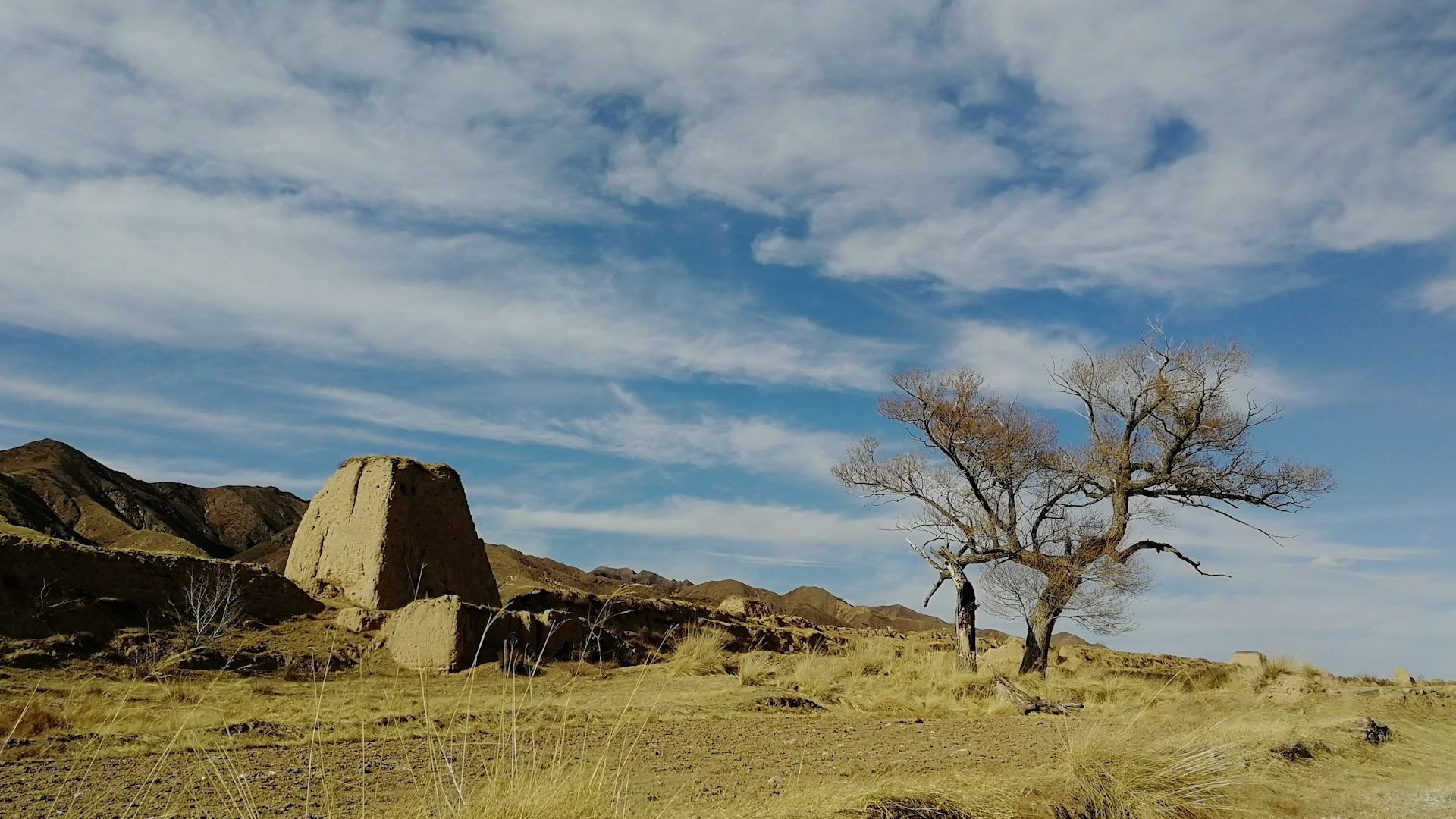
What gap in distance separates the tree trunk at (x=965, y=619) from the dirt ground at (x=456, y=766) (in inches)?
362

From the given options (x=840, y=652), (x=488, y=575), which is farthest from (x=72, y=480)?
(x=840, y=652)

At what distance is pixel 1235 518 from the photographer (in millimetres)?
18281

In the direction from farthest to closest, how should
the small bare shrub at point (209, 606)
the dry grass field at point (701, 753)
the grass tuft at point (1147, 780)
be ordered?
the small bare shrub at point (209, 606)
the grass tuft at point (1147, 780)
the dry grass field at point (701, 753)

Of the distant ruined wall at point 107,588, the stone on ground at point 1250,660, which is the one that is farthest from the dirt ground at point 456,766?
the stone on ground at point 1250,660

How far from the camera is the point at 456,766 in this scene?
5.75 metres

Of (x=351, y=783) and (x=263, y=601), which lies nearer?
(x=351, y=783)

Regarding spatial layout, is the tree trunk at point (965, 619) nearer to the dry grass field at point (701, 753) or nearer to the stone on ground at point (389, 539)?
the dry grass field at point (701, 753)

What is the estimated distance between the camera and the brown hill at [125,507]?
43406mm

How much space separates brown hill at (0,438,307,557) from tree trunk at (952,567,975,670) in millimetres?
32721

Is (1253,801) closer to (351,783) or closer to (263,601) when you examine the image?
(351,783)

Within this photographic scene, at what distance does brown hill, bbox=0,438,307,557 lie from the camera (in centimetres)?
4341

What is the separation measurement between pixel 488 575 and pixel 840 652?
9.08 m

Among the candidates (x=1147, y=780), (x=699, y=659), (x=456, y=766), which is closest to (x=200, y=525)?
(x=699, y=659)

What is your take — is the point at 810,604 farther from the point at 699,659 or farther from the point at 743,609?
the point at 699,659
